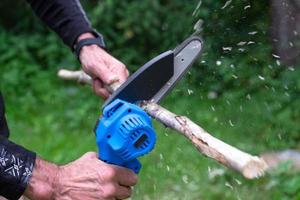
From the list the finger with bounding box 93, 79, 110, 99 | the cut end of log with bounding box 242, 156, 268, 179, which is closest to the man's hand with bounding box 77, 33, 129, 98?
the finger with bounding box 93, 79, 110, 99

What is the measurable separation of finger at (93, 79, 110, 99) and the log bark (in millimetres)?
454

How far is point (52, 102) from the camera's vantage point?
231 inches

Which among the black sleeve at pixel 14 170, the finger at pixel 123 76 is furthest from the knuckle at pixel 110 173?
the finger at pixel 123 76

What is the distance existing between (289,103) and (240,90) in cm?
44

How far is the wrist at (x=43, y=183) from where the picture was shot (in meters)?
1.95

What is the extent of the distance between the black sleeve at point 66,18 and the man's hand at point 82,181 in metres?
0.80

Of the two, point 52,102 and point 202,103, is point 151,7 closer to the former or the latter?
point 52,102

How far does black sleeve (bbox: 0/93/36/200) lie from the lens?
1944mm

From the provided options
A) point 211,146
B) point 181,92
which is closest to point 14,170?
point 211,146

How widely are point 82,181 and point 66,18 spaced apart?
0.93 meters

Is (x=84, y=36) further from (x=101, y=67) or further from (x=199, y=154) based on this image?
(x=199, y=154)

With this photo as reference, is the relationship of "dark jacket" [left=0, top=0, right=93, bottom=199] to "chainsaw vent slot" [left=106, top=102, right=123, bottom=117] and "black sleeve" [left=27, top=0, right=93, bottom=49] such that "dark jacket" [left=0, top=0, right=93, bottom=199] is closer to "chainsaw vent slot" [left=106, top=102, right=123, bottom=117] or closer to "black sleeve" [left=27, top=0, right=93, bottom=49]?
"black sleeve" [left=27, top=0, right=93, bottom=49]

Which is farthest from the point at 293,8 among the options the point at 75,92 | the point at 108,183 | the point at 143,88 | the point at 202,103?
the point at 75,92

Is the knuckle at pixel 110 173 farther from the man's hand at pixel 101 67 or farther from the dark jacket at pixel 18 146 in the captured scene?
the man's hand at pixel 101 67
